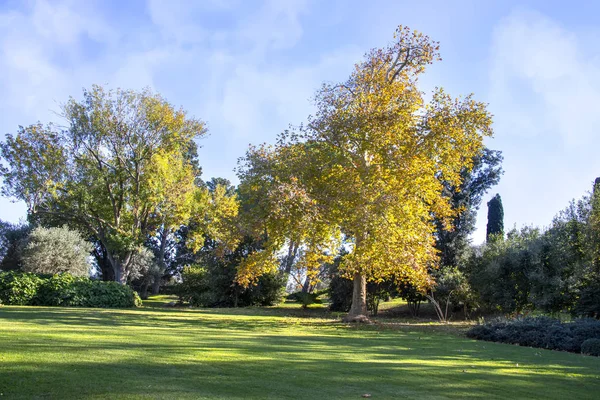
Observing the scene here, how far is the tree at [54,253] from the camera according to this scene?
35469 mm

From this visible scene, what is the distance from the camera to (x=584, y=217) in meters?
22.6

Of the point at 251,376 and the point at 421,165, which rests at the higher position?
the point at 421,165

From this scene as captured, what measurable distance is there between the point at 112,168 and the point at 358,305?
833 inches

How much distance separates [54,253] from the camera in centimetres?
3603

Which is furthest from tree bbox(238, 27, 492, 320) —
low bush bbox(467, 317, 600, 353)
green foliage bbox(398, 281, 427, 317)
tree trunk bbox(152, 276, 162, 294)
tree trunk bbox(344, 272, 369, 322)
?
tree trunk bbox(152, 276, 162, 294)

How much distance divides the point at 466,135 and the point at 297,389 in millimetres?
18566

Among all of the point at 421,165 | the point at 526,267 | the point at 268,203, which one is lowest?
the point at 526,267

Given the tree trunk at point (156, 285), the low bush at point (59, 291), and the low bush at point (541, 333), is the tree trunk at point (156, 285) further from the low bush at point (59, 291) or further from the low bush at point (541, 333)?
the low bush at point (541, 333)

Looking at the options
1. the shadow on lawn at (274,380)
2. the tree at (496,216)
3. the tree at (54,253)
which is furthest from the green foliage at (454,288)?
the tree at (54,253)

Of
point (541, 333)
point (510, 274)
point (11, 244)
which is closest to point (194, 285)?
point (11, 244)

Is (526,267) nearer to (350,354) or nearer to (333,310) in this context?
(333,310)

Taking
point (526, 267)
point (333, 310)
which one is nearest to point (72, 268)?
point (333, 310)

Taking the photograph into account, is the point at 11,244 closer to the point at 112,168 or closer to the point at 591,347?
the point at 112,168

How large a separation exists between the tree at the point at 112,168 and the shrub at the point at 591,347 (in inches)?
1091
